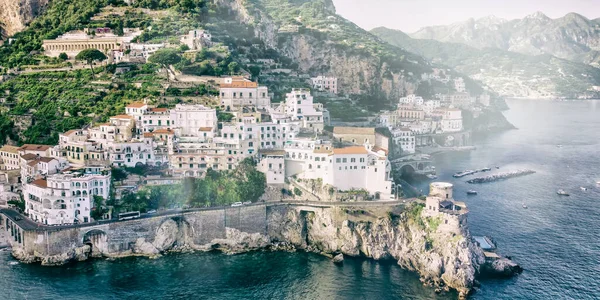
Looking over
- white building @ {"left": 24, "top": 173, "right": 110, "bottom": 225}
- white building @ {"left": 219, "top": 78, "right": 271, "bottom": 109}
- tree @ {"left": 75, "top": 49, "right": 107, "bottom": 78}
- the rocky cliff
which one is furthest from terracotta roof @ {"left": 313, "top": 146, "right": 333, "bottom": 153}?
the rocky cliff

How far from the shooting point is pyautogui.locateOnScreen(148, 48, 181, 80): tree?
5994cm

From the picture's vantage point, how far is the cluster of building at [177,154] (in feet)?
135

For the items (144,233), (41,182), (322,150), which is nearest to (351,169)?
(322,150)

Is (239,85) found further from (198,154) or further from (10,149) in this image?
(10,149)

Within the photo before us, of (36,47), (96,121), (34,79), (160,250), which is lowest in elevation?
(160,250)

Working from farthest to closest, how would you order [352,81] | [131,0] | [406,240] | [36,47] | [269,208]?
[352,81]
[131,0]
[36,47]
[269,208]
[406,240]

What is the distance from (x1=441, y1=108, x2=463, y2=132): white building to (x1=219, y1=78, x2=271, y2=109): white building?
127 ft

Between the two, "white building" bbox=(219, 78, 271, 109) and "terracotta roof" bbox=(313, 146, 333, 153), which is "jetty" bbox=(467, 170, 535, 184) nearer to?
"terracotta roof" bbox=(313, 146, 333, 153)

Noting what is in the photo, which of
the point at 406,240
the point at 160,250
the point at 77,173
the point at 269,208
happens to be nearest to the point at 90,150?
the point at 77,173

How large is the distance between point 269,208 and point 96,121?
64.0ft

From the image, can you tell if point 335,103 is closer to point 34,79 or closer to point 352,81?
point 352,81

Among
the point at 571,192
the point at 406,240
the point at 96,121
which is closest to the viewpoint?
the point at 406,240

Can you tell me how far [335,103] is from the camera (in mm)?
75375

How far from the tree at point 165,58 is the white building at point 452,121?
141 ft
